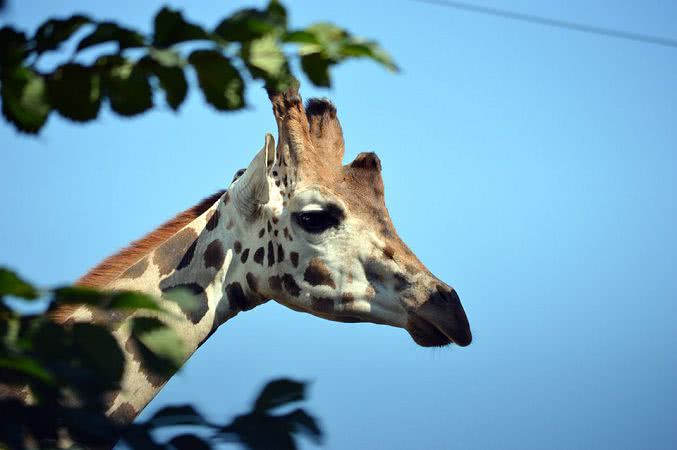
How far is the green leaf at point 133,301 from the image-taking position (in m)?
1.12

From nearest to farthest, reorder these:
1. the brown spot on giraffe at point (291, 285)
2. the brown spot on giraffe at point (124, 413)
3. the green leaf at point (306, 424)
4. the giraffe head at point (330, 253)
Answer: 1. the green leaf at point (306, 424)
2. the brown spot on giraffe at point (124, 413)
3. the giraffe head at point (330, 253)
4. the brown spot on giraffe at point (291, 285)

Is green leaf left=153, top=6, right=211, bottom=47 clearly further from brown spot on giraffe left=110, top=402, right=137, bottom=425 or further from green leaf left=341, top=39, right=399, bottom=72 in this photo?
brown spot on giraffe left=110, top=402, right=137, bottom=425

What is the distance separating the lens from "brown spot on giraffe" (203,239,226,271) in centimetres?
456

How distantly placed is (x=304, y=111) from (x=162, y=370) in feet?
12.3

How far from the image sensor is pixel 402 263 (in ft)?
14.5

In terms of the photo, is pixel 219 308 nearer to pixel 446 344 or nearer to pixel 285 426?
pixel 446 344

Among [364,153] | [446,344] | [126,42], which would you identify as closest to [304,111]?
[364,153]

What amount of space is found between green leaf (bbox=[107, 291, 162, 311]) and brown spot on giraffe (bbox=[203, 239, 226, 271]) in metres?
3.38

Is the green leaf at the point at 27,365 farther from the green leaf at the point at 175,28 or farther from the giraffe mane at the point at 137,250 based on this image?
the giraffe mane at the point at 137,250

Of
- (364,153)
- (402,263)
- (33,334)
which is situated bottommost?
(33,334)

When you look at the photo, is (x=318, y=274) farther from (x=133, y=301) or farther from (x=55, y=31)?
(x=133, y=301)

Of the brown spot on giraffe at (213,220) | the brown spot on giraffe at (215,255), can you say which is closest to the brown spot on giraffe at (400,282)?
the brown spot on giraffe at (215,255)

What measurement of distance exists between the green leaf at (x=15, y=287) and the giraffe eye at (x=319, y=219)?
3399 mm

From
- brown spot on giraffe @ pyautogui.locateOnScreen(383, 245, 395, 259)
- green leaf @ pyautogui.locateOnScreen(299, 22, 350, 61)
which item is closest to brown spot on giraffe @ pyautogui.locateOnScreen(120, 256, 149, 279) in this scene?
brown spot on giraffe @ pyautogui.locateOnScreen(383, 245, 395, 259)
